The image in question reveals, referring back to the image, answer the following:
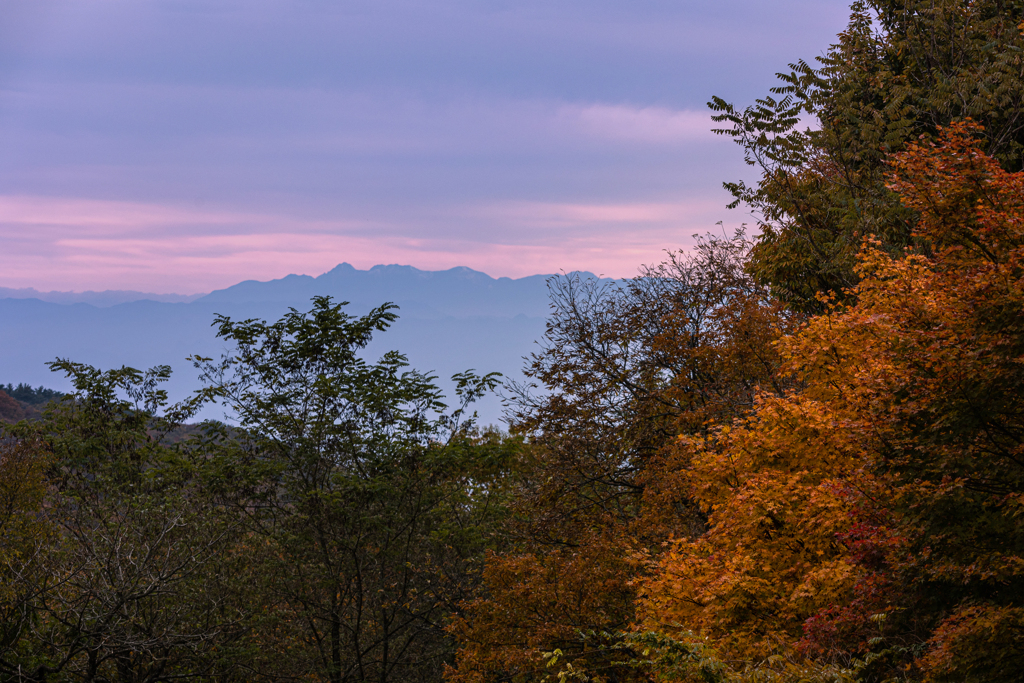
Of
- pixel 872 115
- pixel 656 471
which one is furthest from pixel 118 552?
pixel 872 115

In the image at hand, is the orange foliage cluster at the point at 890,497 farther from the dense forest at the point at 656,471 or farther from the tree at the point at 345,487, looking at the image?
the tree at the point at 345,487

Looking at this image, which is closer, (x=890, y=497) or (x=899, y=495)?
(x=899, y=495)

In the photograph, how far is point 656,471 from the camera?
18.6 m

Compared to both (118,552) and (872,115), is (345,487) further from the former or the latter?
(872,115)

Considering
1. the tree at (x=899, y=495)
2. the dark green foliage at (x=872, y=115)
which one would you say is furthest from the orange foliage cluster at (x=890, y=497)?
the dark green foliage at (x=872, y=115)

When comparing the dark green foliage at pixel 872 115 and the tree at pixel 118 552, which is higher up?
the dark green foliage at pixel 872 115

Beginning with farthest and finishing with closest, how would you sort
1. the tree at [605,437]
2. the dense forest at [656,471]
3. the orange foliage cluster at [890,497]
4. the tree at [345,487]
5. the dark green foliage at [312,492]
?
the tree at [345,487] < the dark green foliage at [312,492] < the tree at [605,437] < the dense forest at [656,471] < the orange foliage cluster at [890,497]

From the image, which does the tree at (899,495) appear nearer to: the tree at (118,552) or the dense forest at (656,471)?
the dense forest at (656,471)

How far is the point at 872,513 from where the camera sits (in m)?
9.34

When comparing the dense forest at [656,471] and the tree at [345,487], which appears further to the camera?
the tree at [345,487]

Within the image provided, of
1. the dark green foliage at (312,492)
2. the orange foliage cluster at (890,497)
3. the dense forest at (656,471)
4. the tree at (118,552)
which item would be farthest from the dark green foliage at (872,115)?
the tree at (118,552)

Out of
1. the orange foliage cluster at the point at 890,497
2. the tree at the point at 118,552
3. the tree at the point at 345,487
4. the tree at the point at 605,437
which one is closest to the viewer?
the orange foliage cluster at the point at 890,497

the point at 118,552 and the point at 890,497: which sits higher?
the point at 890,497

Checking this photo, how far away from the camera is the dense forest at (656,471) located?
795 centimetres
